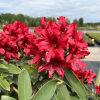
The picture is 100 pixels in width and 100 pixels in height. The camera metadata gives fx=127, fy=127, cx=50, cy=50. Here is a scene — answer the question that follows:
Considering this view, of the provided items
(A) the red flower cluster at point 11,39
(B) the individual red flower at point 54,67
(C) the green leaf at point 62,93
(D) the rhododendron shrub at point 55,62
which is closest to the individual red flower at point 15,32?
(A) the red flower cluster at point 11,39

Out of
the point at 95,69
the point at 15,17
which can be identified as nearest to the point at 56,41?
the point at 95,69

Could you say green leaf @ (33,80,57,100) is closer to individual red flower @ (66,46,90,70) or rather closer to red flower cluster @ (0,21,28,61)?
individual red flower @ (66,46,90,70)

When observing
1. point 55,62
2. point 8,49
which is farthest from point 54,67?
point 8,49

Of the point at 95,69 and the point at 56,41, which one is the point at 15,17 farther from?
the point at 56,41

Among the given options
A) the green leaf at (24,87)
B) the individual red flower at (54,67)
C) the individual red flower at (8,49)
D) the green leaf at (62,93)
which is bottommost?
the green leaf at (62,93)

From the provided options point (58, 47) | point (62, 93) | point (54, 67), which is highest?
point (58, 47)

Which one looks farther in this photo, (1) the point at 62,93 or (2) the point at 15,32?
(2) the point at 15,32

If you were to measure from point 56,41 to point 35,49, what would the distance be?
12 cm

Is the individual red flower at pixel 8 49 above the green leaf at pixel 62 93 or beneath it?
above

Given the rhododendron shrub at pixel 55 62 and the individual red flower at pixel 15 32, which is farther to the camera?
the individual red flower at pixel 15 32

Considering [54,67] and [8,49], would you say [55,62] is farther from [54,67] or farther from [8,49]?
[8,49]

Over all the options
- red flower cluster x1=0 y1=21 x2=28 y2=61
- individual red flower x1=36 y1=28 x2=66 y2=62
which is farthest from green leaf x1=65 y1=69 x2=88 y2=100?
red flower cluster x1=0 y1=21 x2=28 y2=61

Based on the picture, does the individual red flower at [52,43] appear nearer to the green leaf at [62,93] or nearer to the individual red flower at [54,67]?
the individual red flower at [54,67]

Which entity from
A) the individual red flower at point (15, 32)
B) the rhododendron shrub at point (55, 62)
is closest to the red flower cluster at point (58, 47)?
the rhododendron shrub at point (55, 62)
